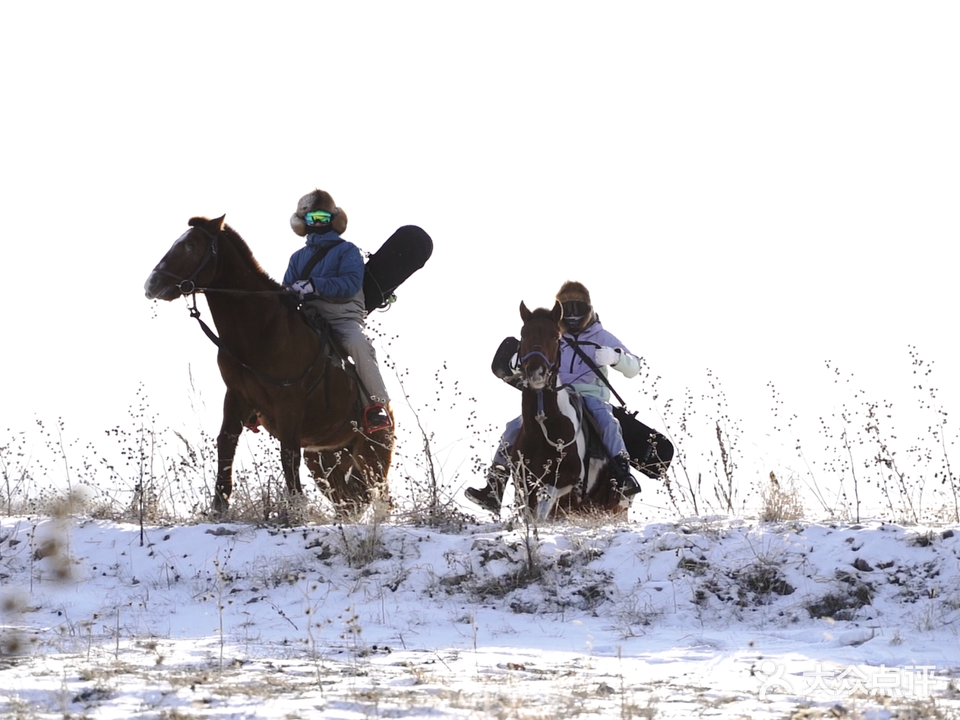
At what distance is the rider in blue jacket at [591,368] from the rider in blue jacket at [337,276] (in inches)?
45.4

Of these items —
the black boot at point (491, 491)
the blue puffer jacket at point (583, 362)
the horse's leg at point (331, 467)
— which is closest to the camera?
the black boot at point (491, 491)

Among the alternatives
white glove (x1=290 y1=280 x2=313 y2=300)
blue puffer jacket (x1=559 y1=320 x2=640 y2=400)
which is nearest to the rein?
white glove (x1=290 y1=280 x2=313 y2=300)

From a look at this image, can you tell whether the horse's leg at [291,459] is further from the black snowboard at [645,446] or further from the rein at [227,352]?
the black snowboard at [645,446]

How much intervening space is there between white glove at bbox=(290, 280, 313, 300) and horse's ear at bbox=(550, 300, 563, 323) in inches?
78.9

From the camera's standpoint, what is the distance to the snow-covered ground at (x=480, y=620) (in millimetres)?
5020

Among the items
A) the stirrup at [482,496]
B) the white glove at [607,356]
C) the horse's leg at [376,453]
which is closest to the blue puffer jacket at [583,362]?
the white glove at [607,356]

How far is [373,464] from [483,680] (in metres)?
5.77

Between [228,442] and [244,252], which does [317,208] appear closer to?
[244,252]

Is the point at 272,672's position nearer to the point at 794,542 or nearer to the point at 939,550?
the point at 794,542

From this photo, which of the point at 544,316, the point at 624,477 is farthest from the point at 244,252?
the point at 624,477

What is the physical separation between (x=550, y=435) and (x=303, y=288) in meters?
2.35

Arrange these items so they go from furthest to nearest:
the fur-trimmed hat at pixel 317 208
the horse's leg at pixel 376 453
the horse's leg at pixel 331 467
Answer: the horse's leg at pixel 331 467 < the horse's leg at pixel 376 453 < the fur-trimmed hat at pixel 317 208

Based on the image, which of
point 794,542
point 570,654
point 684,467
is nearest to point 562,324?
point 684,467

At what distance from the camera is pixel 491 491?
32.6 ft
